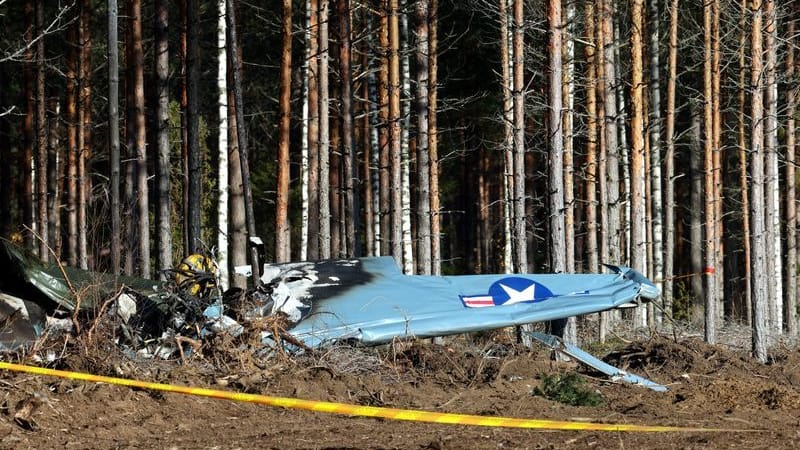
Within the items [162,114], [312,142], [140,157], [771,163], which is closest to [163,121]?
[162,114]

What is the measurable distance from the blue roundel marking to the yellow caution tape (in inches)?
121

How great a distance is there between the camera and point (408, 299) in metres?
13.6

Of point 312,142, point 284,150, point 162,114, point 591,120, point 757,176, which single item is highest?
point 162,114

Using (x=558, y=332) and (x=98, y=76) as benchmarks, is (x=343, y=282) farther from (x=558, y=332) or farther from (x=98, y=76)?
(x=98, y=76)

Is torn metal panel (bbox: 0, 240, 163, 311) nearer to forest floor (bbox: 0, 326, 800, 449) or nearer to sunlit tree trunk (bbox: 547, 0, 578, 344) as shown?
forest floor (bbox: 0, 326, 800, 449)

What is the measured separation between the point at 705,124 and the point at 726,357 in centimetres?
873

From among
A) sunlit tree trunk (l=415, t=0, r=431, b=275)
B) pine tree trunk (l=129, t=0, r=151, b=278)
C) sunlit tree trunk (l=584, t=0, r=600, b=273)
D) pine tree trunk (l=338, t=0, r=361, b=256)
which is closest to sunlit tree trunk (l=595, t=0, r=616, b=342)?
sunlit tree trunk (l=584, t=0, r=600, b=273)

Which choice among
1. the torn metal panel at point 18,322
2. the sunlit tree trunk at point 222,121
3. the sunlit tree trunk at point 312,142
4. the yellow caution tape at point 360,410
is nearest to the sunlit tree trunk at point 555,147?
the yellow caution tape at point 360,410

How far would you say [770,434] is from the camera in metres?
10.3

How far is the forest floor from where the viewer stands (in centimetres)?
966

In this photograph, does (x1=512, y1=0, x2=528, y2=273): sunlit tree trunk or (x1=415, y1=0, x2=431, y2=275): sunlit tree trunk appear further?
(x1=415, y1=0, x2=431, y2=275): sunlit tree trunk

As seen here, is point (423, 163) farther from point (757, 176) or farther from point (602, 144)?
point (757, 176)

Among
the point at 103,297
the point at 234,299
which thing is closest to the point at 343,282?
the point at 234,299

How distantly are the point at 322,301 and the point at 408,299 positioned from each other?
1078mm
